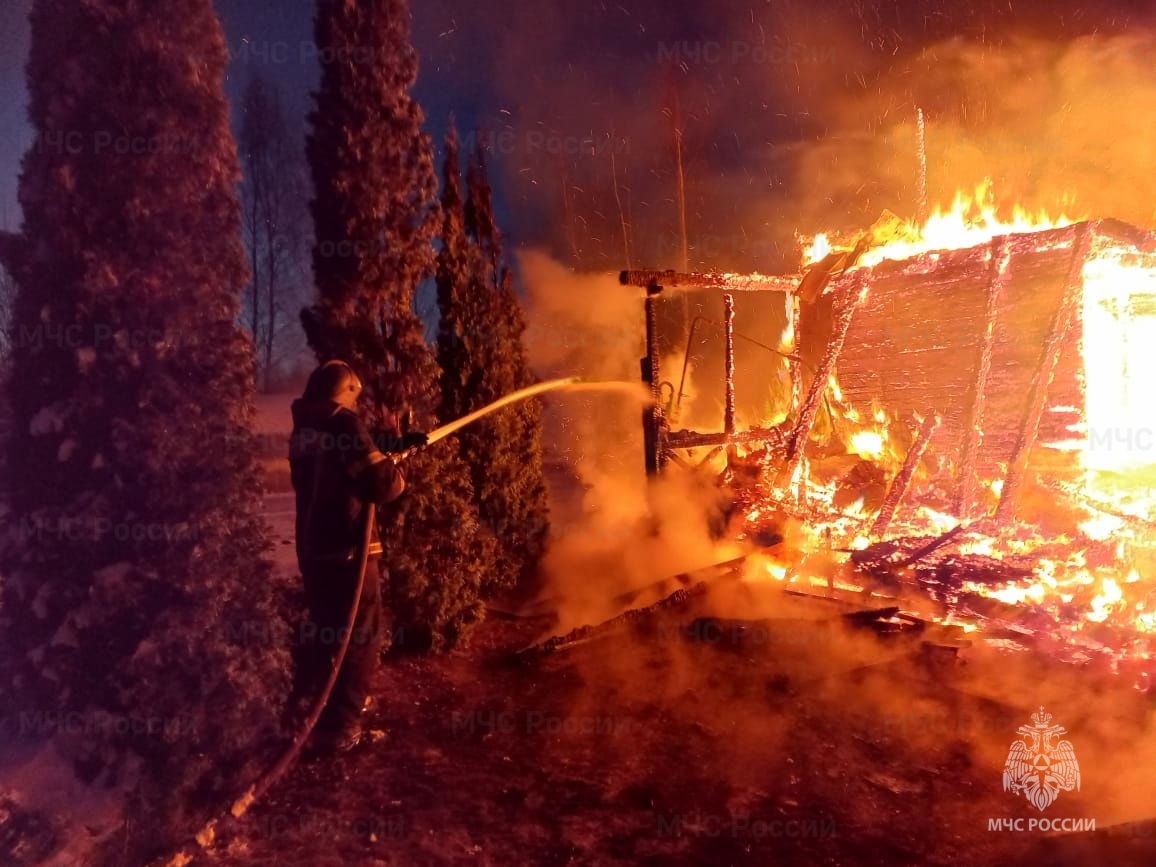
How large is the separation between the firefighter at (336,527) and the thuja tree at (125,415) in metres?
0.69

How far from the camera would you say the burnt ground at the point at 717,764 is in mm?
3844

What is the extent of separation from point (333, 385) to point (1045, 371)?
845 centimetres

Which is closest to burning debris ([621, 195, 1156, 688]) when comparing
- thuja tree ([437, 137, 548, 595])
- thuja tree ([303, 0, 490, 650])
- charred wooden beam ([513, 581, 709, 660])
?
charred wooden beam ([513, 581, 709, 660])

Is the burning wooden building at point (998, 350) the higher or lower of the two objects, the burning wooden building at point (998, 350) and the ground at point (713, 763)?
the higher

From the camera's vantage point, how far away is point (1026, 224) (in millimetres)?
9297

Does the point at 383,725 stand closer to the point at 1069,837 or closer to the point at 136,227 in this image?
the point at 136,227

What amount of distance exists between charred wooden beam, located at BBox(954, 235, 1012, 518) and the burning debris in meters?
0.02

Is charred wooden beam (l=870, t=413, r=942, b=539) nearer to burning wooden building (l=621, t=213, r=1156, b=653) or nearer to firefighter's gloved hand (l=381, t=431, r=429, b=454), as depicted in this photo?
burning wooden building (l=621, t=213, r=1156, b=653)

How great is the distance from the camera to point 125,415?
4195mm

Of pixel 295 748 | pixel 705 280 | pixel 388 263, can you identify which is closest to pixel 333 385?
pixel 388 263

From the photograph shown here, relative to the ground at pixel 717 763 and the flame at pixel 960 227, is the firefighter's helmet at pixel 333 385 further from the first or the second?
the flame at pixel 960 227

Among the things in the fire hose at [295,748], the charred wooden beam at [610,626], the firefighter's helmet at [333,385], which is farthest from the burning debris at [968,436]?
the fire hose at [295,748]

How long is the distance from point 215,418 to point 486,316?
452cm

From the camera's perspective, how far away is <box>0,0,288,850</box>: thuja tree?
4.13 m
